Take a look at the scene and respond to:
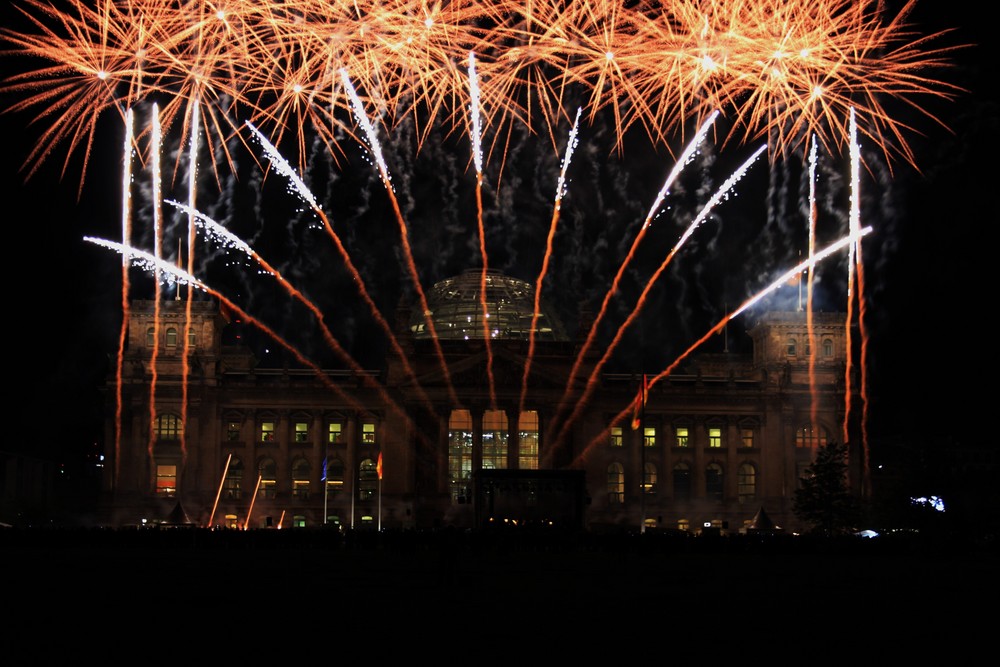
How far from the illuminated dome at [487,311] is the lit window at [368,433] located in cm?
1242

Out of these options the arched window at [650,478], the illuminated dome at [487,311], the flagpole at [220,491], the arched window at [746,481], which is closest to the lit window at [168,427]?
the flagpole at [220,491]

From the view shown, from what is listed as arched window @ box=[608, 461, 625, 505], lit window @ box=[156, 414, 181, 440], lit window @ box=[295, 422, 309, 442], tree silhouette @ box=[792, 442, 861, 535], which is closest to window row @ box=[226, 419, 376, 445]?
lit window @ box=[295, 422, 309, 442]

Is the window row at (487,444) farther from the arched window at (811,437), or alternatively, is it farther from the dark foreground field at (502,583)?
the dark foreground field at (502,583)

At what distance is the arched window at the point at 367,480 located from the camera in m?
116

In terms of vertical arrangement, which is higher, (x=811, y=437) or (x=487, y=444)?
(x=811, y=437)

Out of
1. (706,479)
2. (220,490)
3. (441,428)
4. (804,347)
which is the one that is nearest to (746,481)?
(706,479)

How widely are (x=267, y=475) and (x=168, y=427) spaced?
9535 millimetres

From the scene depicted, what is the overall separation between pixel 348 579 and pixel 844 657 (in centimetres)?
2056

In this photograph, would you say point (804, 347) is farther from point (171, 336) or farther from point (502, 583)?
point (502, 583)

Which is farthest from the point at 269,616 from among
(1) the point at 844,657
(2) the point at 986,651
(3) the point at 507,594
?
(2) the point at 986,651

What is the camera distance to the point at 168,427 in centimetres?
11531

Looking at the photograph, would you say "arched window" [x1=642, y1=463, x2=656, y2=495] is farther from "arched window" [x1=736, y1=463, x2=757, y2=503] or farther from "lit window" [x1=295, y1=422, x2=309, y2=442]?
"lit window" [x1=295, y1=422, x2=309, y2=442]

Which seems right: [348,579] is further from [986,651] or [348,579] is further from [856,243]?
[856,243]

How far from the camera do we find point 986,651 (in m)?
23.9
